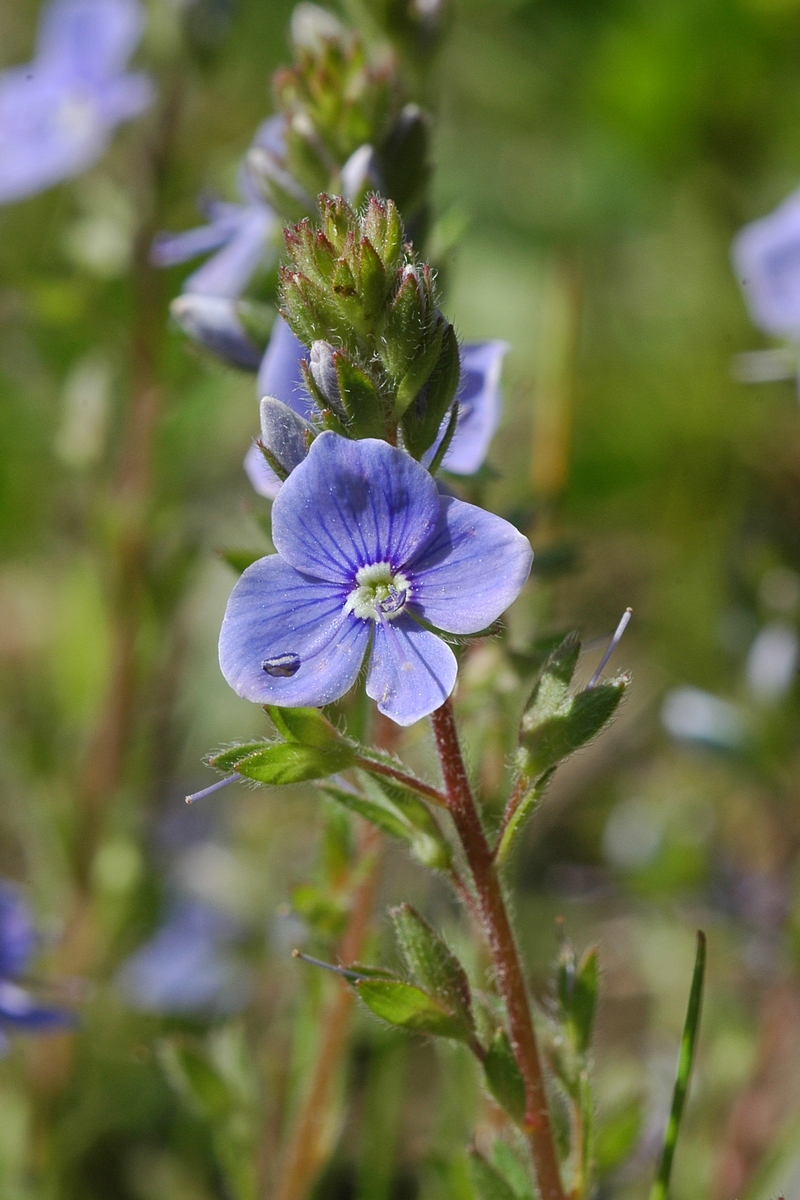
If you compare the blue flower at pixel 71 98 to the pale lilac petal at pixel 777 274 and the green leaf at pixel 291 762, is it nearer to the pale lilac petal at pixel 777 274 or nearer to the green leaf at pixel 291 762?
the pale lilac petal at pixel 777 274

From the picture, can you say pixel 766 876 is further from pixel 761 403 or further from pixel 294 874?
pixel 761 403

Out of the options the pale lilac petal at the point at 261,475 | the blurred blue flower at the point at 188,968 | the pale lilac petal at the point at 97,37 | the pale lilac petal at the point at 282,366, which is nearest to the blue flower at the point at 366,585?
the pale lilac petal at the point at 261,475

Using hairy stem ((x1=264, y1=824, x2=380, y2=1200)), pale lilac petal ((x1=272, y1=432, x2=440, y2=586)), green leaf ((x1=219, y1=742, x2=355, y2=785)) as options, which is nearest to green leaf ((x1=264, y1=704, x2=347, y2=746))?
green leaf ((x1=219, y1=742, x2=355, y2=785))

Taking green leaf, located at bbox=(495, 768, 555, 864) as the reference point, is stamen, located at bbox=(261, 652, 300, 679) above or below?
above

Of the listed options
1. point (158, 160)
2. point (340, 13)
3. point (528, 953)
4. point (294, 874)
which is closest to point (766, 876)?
point (528, 953)

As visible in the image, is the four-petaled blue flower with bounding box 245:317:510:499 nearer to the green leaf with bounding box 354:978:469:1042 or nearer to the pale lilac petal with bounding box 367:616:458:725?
the pale lilac petal with bounding box 367:616:458:725

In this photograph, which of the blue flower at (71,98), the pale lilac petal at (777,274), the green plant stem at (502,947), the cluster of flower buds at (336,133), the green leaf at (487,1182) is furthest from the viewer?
the blue flower at (71,98)

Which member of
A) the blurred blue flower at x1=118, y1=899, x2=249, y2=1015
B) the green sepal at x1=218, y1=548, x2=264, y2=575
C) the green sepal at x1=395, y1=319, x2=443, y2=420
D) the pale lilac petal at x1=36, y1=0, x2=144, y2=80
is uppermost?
the green sepal at x1=395, y1=319, x2=443, y2=420
